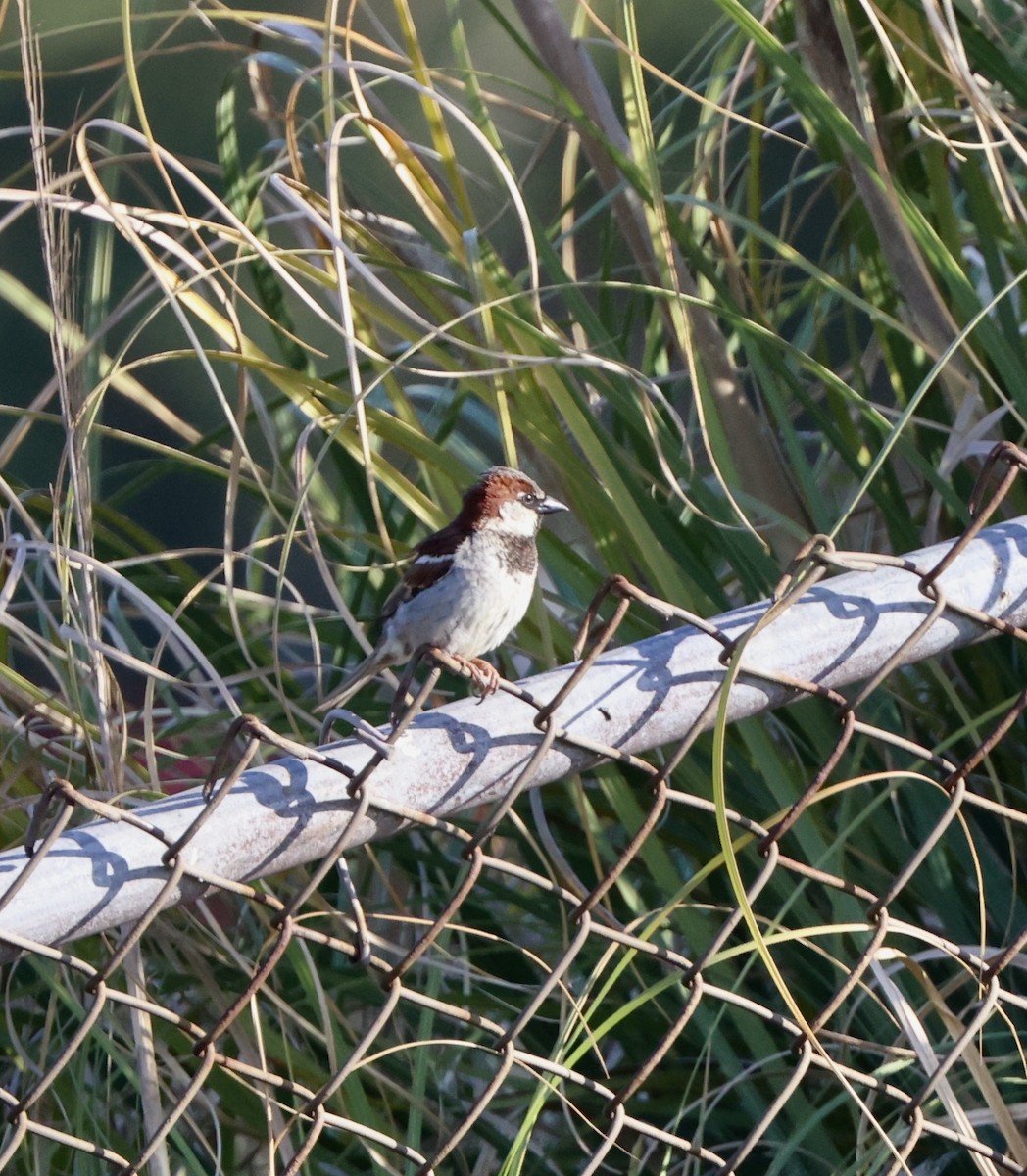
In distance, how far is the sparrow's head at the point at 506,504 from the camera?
2061 mm

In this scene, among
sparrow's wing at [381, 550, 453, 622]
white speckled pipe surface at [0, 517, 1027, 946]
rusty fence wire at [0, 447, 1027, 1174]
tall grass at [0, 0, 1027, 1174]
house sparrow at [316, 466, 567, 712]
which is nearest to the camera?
white speckled pipe surface at [0, 517, 1027, 946]

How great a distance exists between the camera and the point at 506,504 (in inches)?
Result: 83.9

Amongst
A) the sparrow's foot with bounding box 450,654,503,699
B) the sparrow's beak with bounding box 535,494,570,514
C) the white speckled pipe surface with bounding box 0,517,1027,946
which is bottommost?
the sparrow's foot with bounding box 450,654,503,699

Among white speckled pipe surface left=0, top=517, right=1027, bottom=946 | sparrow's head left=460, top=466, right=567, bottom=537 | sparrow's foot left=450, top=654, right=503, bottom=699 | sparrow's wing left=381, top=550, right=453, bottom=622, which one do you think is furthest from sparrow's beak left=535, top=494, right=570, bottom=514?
white speckled pipe surface left=0, top=517, right=1027, bottom=946

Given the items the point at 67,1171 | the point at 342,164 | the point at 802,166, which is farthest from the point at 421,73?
the point at 802,166

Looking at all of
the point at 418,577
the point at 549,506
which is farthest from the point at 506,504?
the point at 418,577

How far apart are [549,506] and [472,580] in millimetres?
155

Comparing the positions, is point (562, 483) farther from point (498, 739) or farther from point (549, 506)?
point (498, 739)

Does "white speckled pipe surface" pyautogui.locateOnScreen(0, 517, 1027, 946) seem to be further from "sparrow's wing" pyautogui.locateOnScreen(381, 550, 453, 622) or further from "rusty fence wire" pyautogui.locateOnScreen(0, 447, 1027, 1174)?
"sparrow's wing" pyautogui.locateOnScreen(381, 550, 453, 622)

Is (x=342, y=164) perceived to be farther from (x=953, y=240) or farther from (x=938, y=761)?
(x=938, y=761)

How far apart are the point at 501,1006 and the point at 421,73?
1.22 m

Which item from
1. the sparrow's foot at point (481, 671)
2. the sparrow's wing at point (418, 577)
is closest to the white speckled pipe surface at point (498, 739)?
the sparrow's foot at point (481, 671)

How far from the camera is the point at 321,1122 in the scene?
45.3 inches

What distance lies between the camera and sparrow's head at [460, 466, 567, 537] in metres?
2.06
